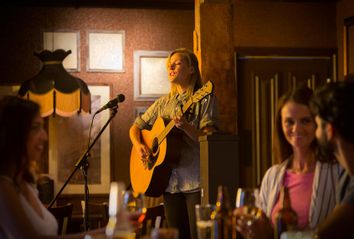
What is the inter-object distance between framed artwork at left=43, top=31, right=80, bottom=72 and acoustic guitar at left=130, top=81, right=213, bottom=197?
1.80 metres

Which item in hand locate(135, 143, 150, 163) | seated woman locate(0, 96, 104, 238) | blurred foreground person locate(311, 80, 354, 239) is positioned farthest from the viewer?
hand locate(135, 143, 150, 163)

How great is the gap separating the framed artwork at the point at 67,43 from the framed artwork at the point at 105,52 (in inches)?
4.6

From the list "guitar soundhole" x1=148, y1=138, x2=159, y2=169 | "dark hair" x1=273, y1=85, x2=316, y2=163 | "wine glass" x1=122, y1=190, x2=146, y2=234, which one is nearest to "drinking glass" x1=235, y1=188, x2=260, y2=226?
"wine glass" x1=122, y1=190, x2=146, y2=234

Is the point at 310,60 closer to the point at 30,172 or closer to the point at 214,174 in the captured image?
the point at 214,174

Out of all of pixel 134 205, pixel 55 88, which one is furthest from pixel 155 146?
pixel 134 205

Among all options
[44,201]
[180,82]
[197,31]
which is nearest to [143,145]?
[180,82]

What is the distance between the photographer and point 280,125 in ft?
8.79

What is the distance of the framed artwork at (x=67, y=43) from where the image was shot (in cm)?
604

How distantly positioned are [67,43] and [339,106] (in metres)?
4.40

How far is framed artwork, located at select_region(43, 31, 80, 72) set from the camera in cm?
604

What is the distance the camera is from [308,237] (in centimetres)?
167

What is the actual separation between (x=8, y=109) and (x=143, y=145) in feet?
7.51

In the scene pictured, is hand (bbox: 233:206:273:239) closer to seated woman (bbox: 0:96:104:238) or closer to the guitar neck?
seated woman (bbox: 0:96:104:238)

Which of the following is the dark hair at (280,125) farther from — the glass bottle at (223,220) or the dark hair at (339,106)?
the glass bottle at (223,220)
